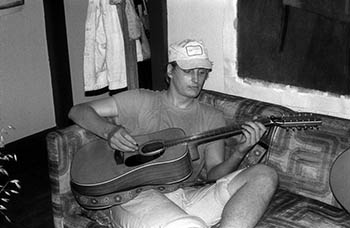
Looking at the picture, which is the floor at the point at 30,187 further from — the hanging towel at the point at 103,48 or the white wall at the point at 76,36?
the hanging towel at the point at 103,48

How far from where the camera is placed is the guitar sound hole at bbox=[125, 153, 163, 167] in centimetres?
219

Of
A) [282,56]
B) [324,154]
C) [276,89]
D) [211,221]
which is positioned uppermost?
[282,56]

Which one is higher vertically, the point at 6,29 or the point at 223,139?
the point at 6,29

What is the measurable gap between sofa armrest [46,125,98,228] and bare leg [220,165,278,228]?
2.05ft

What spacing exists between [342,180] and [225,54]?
3.51ft

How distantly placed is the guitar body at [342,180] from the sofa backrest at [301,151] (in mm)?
271

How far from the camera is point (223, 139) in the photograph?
95.0 inches

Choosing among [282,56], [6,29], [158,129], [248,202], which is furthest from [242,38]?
[6,29]

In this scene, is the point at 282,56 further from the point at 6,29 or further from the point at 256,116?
the point at 6,29

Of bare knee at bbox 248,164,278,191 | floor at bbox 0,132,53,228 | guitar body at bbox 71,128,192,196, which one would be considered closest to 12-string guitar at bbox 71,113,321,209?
guitar body at bbox 71,128,192,196

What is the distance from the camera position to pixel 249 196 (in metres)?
2.07

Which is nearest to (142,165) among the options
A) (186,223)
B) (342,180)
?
(186,223)

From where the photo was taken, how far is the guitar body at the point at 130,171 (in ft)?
7.04

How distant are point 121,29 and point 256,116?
0.99m
